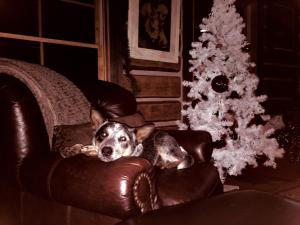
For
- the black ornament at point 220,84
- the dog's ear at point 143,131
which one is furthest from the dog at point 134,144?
the black ornament at point 220,84

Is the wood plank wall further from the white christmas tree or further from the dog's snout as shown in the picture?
the dog's snout

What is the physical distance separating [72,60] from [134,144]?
1672mm

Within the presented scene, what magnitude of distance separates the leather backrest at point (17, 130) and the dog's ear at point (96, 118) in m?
0.39

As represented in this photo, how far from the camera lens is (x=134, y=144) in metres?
2.69

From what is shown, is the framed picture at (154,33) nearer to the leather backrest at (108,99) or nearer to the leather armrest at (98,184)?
the leather backrest at (108,99)

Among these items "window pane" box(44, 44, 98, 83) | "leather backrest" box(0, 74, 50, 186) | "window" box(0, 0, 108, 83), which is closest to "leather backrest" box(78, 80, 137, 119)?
"window" box(0, 0, 108, 83)

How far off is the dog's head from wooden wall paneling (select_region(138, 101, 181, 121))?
2021 millimetres

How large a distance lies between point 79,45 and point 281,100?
18.3 ft

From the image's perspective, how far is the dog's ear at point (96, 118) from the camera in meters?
2.51

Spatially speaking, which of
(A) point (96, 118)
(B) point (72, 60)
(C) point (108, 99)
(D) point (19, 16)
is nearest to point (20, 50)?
(D) point (19, 16)

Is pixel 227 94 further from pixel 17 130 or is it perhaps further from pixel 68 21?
pixel 17 130

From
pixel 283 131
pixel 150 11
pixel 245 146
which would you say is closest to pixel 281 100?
pixel 283 131

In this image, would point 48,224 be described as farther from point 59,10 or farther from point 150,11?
point 150,11

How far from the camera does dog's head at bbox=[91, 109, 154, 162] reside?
2468 millimetres
